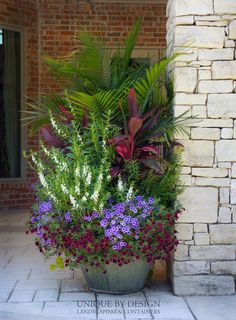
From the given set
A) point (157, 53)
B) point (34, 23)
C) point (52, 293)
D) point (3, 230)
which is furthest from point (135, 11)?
point (52, 293)

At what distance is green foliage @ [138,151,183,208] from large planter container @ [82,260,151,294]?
52 centimetres

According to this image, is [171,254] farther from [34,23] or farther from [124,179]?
[34,23]

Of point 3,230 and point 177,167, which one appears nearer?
point 177,167

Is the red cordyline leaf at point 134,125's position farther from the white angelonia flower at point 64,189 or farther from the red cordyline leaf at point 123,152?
the white angelonia flower at point 64,189

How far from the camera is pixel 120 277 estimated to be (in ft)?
13.6

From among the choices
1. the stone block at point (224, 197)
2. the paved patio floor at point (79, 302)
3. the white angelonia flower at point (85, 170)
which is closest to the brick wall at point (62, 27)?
the paved patio floor at point (79, 302)

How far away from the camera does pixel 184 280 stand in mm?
4273

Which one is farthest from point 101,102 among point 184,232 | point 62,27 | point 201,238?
point 62,27

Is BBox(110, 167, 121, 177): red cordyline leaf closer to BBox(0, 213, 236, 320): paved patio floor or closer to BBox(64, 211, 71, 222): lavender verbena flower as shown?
BBox(64, 211, 71, 222): lavender verbena flower

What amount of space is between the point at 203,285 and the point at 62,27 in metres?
5.46

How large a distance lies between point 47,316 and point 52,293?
519 mm

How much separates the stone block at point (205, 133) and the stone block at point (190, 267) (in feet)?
3.07

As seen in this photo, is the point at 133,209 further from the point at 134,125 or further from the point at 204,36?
the point at 204,36

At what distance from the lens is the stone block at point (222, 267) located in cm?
429
